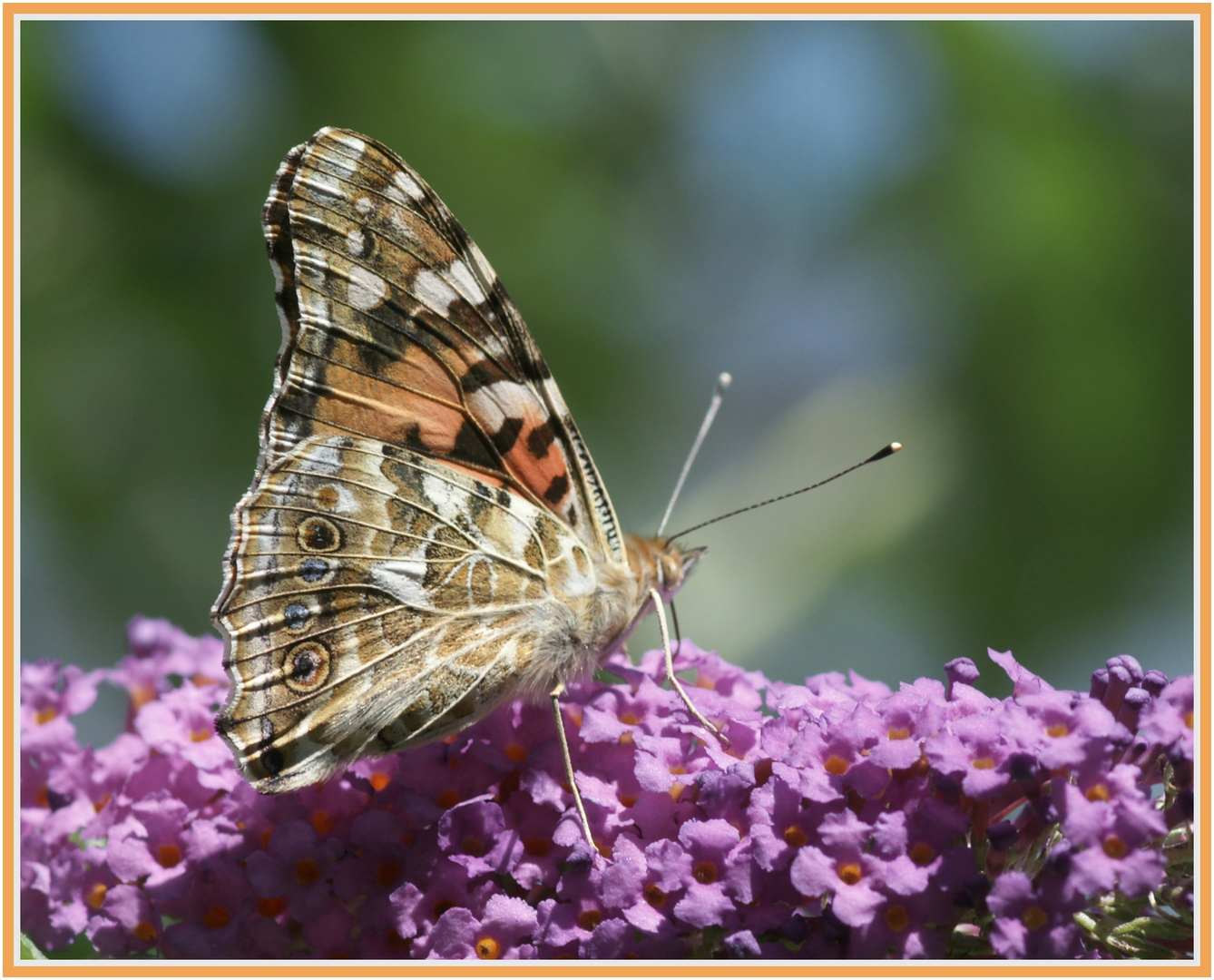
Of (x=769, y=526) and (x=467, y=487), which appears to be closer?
(x=467, y=487)

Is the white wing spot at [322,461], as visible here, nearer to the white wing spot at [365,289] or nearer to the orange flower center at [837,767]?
the white wing spot at [365,289]

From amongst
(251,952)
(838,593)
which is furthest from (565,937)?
(838,593)

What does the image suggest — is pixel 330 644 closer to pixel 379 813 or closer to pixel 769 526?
pixel 379 813

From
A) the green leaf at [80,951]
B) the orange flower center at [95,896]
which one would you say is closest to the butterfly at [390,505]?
the orange flower center at [95,896]

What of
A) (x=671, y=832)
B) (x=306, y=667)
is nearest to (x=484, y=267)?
(x=306, y=667)

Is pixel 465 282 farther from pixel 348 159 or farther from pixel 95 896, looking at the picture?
pixel 95 896
